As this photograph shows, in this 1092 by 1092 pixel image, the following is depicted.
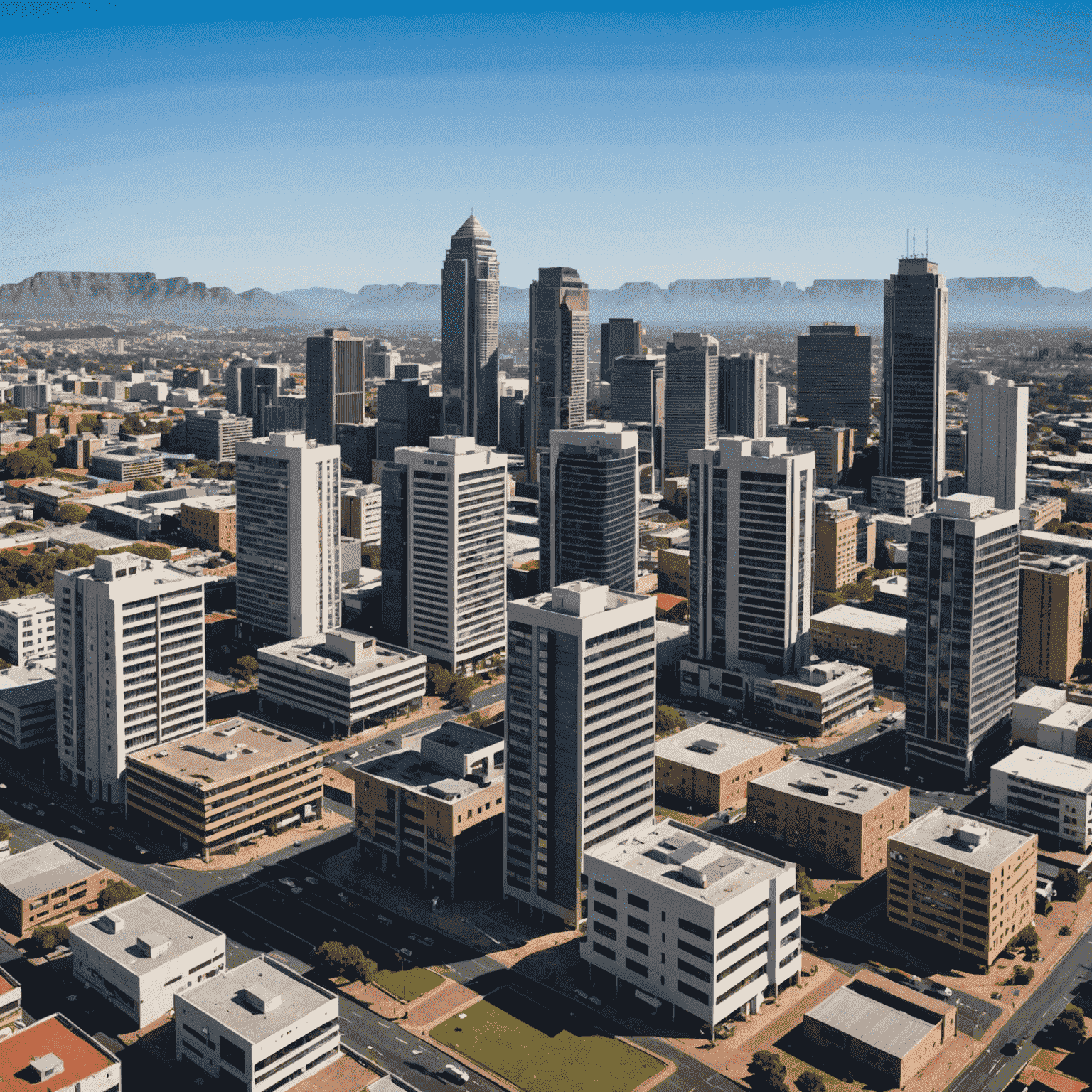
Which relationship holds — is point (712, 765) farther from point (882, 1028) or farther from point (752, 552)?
point (882, 1028)

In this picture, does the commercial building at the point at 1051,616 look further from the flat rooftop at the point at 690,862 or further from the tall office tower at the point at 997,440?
the flat rooftop at the point at 690,862

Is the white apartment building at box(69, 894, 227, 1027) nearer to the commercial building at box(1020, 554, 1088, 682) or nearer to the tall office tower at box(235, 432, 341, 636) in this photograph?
the tall office tower at box(235, 432, 341, 636)

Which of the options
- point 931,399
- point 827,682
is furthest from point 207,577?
point 931,399

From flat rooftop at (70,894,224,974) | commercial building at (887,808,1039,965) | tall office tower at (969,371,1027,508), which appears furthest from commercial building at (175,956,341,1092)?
tall office tower at (969,371,1027,508)

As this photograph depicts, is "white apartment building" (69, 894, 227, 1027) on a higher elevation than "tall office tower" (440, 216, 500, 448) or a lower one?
lower

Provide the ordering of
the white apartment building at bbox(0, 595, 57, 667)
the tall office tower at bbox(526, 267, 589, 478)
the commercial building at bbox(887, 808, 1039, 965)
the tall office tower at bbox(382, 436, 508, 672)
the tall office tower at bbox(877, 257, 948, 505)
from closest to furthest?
1. the commercial building at bbox(887, 808, 1039, 965)
2. the tall office tower at bbox(382, 436, 508, 672)
3. the white apartment building at bbox(0, 595, 57, 667)
4. the tall office tower at bbox(877, 257, 948, 505)
5. the tall office tower at bbox(526, 267, 589, 478)

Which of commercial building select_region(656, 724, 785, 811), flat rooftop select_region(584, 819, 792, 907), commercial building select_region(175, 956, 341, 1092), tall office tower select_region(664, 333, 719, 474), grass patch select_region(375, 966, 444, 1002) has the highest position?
tall office tower select_region(664, 333, 719, 474)

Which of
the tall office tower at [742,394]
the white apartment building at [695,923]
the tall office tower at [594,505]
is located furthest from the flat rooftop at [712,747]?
the tall office tower at [742,394]
